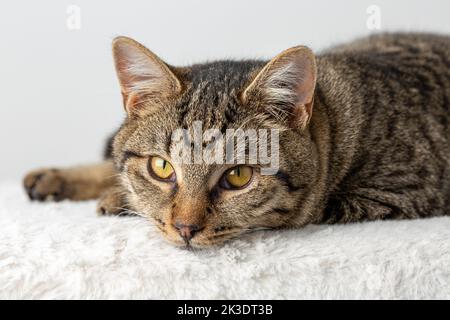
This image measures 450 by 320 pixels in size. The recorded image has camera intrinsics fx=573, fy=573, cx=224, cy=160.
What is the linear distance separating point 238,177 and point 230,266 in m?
0.21

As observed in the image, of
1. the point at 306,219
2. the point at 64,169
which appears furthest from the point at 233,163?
the point at 64,169

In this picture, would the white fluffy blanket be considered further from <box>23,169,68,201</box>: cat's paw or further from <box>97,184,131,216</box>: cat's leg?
<box>23,169,68,201</box>: cat's paw

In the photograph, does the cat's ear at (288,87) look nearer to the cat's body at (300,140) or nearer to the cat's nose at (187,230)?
the cat's body at (300,140)

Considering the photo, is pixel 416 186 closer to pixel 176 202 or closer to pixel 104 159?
pixel 176 202

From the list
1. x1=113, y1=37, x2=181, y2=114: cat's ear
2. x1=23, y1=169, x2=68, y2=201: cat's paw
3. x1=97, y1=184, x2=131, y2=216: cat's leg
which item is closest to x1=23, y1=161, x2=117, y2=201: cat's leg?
x1=23, y1=169, x2=68, y2=201: cat's paw

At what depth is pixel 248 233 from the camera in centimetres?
132

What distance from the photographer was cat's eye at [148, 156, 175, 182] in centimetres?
131

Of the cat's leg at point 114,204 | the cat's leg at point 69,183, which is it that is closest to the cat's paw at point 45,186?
the cat's leg at point 69,183

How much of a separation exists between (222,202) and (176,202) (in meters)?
0.10

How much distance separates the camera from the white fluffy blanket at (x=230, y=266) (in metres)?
1.10

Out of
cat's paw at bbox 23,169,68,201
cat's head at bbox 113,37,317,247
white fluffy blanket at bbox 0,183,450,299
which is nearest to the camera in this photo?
white fluffy blanket at bbox 0,183,450,299

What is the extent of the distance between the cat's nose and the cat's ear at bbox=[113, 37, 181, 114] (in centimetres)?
35

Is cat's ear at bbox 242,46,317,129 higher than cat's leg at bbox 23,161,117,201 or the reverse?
higher

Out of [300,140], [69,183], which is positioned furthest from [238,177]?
[69,183]
